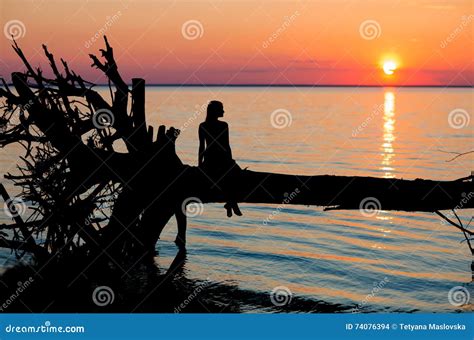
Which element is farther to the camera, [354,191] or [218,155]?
[218,155]

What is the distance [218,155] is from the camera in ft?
38.7

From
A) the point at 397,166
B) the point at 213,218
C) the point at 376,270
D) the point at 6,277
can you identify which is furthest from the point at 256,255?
the point at 397,166

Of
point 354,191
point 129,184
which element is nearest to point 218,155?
point 129,184

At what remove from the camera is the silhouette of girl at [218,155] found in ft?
37.9

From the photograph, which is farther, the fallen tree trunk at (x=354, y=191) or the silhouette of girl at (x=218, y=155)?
the silhouette of girl at (x=218, y=155)

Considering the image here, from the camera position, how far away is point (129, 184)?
11.9 m

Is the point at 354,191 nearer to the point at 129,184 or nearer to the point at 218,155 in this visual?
the point at 218,155

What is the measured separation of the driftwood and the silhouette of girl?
125 millimetres

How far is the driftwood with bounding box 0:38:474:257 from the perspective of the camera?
11289mm

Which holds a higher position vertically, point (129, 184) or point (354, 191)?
point (354, 191)

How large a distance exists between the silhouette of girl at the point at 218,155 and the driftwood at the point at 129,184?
4.9 inches

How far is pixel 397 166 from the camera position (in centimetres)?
3616

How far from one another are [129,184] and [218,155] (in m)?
1.80

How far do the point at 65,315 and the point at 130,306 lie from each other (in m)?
2.99
